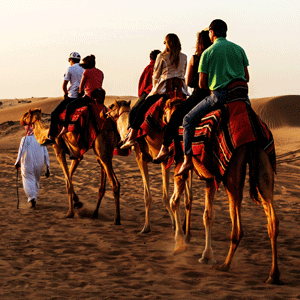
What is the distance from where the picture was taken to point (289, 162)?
2033 cm

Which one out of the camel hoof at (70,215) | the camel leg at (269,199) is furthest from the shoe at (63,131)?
the camel leg at (269,199)

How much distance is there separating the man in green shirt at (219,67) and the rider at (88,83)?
4.08 meters

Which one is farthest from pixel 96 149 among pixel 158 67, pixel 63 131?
pixel 158 67

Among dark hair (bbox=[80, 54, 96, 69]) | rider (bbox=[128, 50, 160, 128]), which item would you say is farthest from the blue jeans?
dark hair (bbox=[80, 54, 96, 69])

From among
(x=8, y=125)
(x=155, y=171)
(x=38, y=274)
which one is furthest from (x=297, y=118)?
(x=38, y=274)

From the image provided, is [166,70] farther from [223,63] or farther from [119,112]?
[223,63]

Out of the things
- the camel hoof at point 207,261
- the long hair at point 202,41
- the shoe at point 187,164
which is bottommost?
the camel hoof at point 207,261

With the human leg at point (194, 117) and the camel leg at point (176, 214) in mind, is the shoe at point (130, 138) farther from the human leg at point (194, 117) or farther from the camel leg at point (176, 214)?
the human leg at point (194, 117)

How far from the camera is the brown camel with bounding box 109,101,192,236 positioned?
8.51 m

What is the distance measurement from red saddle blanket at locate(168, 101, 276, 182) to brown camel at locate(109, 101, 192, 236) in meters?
2.01

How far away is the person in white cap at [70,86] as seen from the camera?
10766mm

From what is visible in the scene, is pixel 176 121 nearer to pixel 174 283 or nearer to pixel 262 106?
pixel 174 283

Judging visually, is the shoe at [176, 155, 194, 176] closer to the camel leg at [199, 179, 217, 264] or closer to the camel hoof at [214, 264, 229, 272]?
the camel leg at [199, 179, 217, 264]

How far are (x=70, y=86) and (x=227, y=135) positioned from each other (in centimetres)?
558
